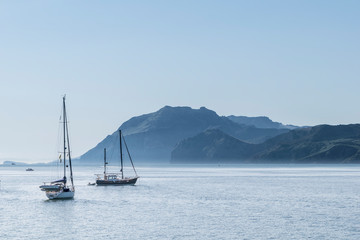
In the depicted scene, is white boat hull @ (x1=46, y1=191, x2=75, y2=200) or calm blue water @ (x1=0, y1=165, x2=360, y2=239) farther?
white boat hull @ (x1=46, y1=191, x2=75, y2=200)

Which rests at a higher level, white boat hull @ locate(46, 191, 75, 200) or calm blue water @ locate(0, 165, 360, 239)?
white boat hull @ locate(46, 191, 75, 200)

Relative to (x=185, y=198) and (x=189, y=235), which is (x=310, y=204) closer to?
(x=185, y=198)

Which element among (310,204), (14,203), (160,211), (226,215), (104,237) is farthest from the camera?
(14,203)

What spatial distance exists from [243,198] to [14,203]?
141ft

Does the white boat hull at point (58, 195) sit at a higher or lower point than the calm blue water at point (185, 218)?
higher

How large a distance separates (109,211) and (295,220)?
29.9 meters

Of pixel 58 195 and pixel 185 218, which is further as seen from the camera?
pixel 58 195

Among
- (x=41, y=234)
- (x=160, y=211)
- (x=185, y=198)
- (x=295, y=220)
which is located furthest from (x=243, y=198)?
(x=41, y=234)

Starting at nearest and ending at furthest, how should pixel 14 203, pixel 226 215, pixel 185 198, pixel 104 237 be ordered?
pixel 104 237, pixel 226 215, pixel 14 203, pixel 185 198

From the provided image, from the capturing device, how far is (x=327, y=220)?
74.0m

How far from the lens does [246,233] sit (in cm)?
6378

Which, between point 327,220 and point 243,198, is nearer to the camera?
point 327,220

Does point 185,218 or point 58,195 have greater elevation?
point 58,195

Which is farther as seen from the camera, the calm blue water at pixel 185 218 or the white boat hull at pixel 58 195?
the white boat hull at pixel 58 195
